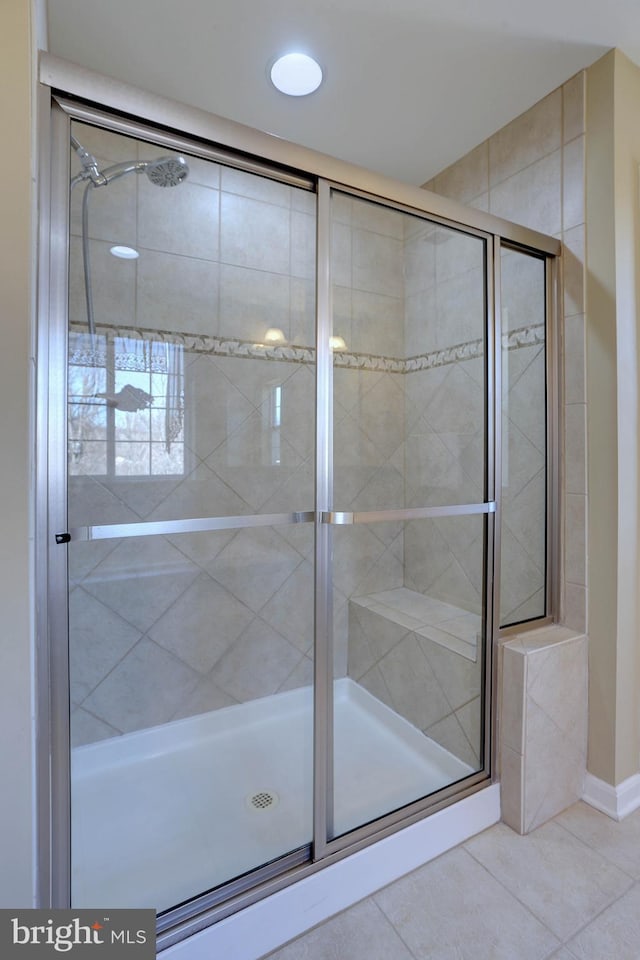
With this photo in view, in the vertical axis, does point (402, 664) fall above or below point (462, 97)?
below

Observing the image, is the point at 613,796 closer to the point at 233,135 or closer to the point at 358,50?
the point at 233,135

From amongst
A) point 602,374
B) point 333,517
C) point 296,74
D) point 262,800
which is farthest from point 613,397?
point 262,800

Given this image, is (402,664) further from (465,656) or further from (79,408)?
(79,408)

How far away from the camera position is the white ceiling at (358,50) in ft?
4.20

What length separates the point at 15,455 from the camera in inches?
29.1

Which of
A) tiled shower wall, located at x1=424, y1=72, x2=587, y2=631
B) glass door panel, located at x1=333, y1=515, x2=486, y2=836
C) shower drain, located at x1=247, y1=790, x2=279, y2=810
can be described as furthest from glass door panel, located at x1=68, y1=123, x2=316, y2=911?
tiled shower wall, located at x1=424, y1=72, x2=587, y2=631

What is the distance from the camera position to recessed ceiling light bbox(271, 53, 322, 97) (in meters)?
1.45

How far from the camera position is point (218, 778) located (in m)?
1.64

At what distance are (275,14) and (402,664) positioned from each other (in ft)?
A: 7.27

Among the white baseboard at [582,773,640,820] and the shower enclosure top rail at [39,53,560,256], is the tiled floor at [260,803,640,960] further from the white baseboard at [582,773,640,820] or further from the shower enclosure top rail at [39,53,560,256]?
the shower enclosure top rail at [39,53,560,256]

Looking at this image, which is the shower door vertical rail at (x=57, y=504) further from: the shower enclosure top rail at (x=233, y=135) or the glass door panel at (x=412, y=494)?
the glass door panel at (x=412, y=494)

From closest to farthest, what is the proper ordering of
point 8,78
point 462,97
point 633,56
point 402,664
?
point 8,78, point 633,56, point 462,97, point 402,664

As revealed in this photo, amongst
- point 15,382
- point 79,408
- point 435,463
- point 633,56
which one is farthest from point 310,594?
point 633,56

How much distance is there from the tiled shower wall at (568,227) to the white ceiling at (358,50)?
0.11m
